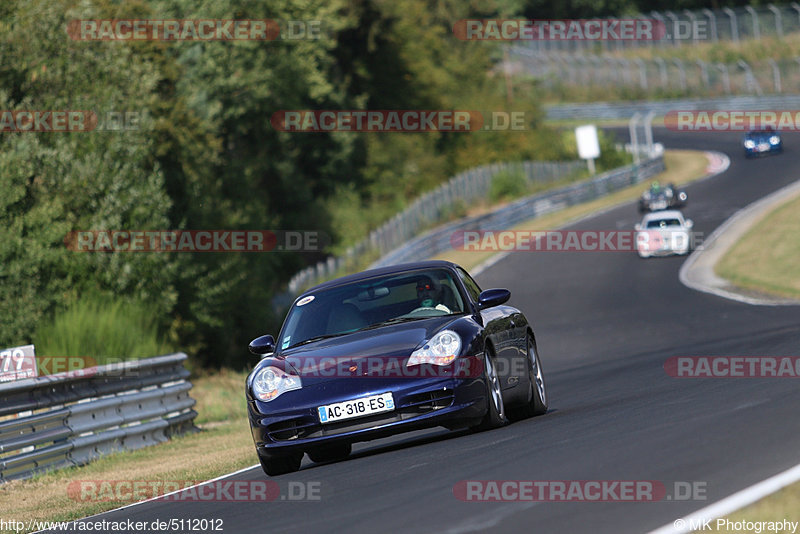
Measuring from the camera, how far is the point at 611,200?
192 ft

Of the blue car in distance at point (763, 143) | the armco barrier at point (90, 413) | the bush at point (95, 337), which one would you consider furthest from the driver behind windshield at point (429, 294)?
the blue car in distance at point (763, 143)

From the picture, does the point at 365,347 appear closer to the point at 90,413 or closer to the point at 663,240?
the point at 90,413

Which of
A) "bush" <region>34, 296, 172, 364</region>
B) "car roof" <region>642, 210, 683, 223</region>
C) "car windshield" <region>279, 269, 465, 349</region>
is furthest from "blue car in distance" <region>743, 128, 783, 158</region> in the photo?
"car windshield" <region>279, 269, 465, 349</region>

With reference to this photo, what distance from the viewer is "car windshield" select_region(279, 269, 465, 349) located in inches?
423

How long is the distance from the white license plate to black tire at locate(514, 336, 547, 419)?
7.31 feet

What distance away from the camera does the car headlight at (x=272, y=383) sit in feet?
32.6

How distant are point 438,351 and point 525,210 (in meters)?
44.7

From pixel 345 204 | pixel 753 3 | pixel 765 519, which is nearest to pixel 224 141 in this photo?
pixel 345 204

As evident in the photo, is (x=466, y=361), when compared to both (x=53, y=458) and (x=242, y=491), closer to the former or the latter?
(x=242, y=491)

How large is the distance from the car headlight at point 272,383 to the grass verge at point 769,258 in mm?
20621

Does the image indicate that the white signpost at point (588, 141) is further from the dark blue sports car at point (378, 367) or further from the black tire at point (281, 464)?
the black tire at point (281, 464)

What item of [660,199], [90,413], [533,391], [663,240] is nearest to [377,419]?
[533,391]

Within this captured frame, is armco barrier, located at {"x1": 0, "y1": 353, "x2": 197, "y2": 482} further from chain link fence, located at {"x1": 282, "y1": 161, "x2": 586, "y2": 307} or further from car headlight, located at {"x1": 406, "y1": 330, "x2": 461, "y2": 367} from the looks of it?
chain link fence, located at {"x1": 282, "y1": 161, "x2": 586, "y2": 307}

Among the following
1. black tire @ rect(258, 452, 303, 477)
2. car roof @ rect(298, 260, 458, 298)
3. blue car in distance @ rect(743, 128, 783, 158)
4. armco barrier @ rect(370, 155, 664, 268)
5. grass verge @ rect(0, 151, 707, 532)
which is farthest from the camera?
blue car in distance @ rect(743, 128, 783, 158)
